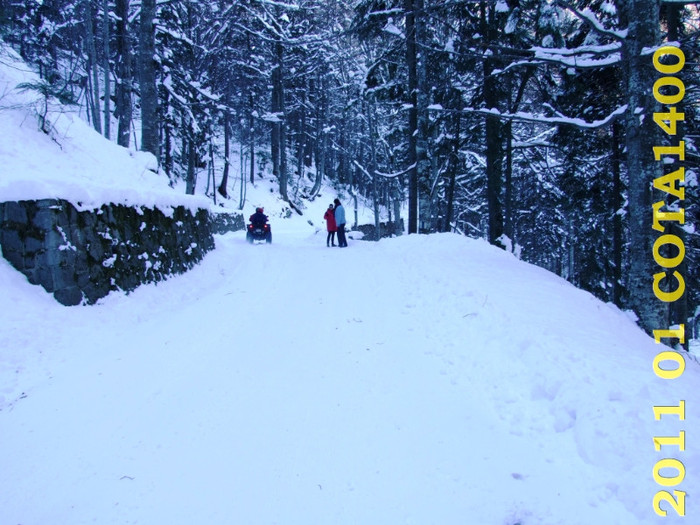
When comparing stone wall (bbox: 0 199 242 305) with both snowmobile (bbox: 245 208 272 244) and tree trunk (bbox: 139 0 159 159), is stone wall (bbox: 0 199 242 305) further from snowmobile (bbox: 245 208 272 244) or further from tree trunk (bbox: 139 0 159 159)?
snowmobile (bbox: 245 208 272 244)

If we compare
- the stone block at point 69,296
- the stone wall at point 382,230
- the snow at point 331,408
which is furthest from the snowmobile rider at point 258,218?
the stone block at point 69,296

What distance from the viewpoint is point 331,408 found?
4.05m

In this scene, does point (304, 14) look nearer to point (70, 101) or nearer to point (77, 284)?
point (70, 101)

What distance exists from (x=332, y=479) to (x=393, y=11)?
15.9 meters

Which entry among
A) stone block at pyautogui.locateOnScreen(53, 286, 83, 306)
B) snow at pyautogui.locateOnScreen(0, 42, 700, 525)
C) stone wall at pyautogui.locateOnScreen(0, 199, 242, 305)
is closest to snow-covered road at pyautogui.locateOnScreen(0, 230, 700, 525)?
snow at pyautogui.locateOnScreen(0, 42, 700, 525)

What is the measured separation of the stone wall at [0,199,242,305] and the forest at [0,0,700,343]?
3.68 m

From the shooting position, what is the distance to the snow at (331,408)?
281 centimetres

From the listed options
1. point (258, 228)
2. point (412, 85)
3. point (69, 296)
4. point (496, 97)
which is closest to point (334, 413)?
point (69, 296)

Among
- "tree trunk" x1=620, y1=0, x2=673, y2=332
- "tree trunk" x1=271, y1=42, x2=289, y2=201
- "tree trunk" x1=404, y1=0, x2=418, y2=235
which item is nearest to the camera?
"tree trunk" x1=620, y1=0, x2=673, y2=332

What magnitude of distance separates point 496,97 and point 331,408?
11.8 metres

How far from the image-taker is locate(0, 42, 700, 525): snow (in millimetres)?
2811

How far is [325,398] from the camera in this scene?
4242 millimetres

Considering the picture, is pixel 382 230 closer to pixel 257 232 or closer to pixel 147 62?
pixel 257 232

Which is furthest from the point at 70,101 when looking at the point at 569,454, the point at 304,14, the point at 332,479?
the point at 304,14
